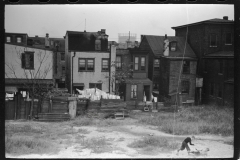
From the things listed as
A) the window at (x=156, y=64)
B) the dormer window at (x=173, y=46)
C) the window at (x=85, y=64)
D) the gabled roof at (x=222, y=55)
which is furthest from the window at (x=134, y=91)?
the gabled roof at (x=222, y=55)

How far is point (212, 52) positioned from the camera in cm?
2941

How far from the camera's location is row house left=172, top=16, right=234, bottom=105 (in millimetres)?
26922

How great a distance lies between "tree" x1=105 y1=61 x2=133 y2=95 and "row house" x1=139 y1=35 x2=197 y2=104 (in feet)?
18.8

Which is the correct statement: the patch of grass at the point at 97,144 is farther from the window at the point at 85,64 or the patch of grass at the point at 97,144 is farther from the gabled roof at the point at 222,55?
the gabled roof at the point at 222,55

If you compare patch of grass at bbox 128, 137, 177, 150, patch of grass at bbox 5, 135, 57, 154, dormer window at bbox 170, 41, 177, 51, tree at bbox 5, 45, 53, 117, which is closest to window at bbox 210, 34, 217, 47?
dormer window at bbox 170, 41, 177, 51

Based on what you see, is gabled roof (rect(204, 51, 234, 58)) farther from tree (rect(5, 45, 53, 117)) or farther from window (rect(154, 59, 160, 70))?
tree (rect(5, 45, 53, 117))

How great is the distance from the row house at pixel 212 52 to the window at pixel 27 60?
62.5ft

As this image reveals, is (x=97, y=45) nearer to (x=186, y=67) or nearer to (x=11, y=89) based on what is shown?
(x=11, y=89)

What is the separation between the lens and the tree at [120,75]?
25781mm

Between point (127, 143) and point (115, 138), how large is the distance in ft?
3.89

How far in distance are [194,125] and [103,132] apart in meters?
6.61

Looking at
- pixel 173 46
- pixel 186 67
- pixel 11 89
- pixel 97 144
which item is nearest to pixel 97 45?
pixel 11 89

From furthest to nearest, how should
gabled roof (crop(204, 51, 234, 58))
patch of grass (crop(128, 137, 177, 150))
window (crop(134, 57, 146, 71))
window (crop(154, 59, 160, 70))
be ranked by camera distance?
1. window (crop(154, 59, 160, 70))
2. window (crop(134, 57, 146, 71))
3. gabled roof (crop(204, 51, 234, 58))
4. patch of grass (crop(128, 137, 177, 150))

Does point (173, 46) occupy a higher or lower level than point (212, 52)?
higher
